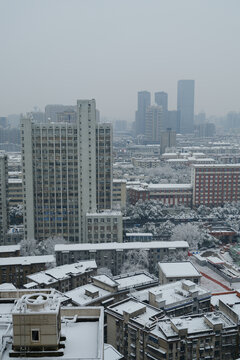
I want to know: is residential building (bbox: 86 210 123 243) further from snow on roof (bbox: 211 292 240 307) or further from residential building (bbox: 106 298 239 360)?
residential building (bbox: 106 298 239 360)

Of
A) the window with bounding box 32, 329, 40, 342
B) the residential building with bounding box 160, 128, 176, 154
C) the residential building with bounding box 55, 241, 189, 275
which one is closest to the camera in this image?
the window with bounding box 32, 329, 40, 342

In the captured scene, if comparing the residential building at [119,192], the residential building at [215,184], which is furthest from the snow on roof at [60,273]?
the residential building at [215,184]

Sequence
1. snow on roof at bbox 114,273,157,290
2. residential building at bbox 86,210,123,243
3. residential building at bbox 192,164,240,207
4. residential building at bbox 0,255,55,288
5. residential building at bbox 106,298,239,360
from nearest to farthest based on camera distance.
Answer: residential building at bbox 106,298,239,360 < snow on roof at bbox 114,273,157,290 < residential building at bbox 0,255,55,288 < residential building at bbox 86,210,123,243 < residential building at bbox 192,164,240,207

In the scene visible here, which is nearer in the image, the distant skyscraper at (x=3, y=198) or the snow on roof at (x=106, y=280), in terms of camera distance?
the snow on roof at (x=106, y=280)

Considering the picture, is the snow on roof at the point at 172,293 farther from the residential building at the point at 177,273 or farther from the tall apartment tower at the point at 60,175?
the tall apartment tower at the point at 60,175

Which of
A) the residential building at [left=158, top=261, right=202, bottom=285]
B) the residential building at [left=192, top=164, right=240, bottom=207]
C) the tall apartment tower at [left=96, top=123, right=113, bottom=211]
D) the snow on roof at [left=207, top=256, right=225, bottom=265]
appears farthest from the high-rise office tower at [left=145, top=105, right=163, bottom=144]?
the residential building at [left=158, top=261, right=202, bottom=285]
